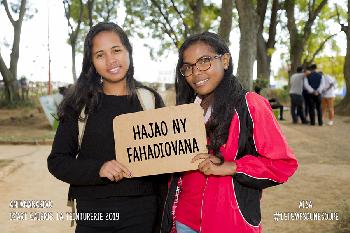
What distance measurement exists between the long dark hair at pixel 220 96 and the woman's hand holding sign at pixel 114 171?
40 cm

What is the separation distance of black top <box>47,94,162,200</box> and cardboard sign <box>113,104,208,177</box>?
0.08 meters

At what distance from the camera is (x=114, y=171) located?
2.10 meters

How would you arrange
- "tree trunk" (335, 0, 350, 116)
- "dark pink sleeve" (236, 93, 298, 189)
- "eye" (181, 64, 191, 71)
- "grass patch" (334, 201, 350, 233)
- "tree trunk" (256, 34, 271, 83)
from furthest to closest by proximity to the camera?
"tree trunk" (256, 34, 271, 83), "tree trunk" (335, 0, 350, 116), "grass patch" (334, 201, 350, 233), "eye" (181, 64, 191, 71), "dark pink sleeve" (236, 93, 298, 189)

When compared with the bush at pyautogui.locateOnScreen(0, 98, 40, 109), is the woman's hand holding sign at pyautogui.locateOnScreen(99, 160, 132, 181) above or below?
above

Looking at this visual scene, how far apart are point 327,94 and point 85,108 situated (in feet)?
42.1

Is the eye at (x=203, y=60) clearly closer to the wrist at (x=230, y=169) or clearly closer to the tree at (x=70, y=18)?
the wrist at (x=230, y=169)

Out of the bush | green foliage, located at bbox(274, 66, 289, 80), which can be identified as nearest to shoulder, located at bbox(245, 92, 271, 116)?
the bush

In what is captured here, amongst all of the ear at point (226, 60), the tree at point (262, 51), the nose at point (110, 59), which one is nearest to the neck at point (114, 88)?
the nose at point (110, 59)

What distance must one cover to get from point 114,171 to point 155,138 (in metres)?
0.25

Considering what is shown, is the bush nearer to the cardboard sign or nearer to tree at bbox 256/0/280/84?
tree at bbox 256/0/280/84

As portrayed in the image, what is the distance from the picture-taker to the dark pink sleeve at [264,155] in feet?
6.35

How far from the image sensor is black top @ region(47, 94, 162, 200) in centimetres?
215

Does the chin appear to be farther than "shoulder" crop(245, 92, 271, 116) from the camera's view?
Yes

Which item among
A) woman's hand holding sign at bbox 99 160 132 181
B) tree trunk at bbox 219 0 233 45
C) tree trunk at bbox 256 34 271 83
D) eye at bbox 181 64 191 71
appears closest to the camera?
woman's hand holding sign at bbox 99 160 132 181
